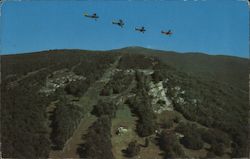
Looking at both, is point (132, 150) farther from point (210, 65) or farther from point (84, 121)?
point (210, 65)

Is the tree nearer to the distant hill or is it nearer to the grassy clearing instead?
the grassy clearing

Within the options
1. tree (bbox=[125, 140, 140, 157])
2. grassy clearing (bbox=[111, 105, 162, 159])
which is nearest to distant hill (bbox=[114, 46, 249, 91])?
grassy clearing (bbox=[111, 105, 162, 159])

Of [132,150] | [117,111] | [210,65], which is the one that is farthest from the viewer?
[210,65]

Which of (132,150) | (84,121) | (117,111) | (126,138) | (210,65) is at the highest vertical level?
(210,65)

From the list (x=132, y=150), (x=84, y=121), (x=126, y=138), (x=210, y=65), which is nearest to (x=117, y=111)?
(x=84, y=121)

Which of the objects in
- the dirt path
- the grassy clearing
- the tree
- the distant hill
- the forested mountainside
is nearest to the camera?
the dirt path

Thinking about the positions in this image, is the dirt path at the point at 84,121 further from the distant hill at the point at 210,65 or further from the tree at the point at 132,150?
the distant hill at the point at 210,65

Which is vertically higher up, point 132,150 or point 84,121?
point 84,121
